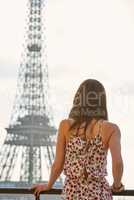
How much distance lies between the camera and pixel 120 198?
2.32 meters

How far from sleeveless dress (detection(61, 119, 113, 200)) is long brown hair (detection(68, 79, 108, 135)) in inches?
2.5

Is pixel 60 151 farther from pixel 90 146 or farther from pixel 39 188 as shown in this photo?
pixel 39 188

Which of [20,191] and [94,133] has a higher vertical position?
[94,133]

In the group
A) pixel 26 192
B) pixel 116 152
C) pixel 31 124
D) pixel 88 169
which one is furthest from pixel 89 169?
pixel 31 124

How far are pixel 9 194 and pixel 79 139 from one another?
53cm

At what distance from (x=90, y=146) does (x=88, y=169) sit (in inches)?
2.9

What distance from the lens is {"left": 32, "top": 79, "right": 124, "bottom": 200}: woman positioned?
1.90m

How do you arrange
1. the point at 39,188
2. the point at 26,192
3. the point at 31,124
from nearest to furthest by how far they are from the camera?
the point at 39,188 < the point at 26,192 < the point at 31,124

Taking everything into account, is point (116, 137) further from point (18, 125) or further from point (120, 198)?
point (18, 125)

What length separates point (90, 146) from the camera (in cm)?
191

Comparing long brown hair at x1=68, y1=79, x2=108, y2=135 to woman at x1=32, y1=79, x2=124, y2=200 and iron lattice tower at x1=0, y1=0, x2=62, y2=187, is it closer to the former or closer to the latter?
woman at x1=32, y1=79, x2=124, y2=200

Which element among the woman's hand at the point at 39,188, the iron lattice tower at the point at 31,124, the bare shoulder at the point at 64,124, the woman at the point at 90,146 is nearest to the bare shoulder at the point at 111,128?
the woman at the point at 90,146

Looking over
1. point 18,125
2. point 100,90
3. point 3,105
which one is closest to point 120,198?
point 100,90

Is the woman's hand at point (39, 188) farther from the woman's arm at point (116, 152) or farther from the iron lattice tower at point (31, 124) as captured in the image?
the iron lattice tower at point (31, 124)
